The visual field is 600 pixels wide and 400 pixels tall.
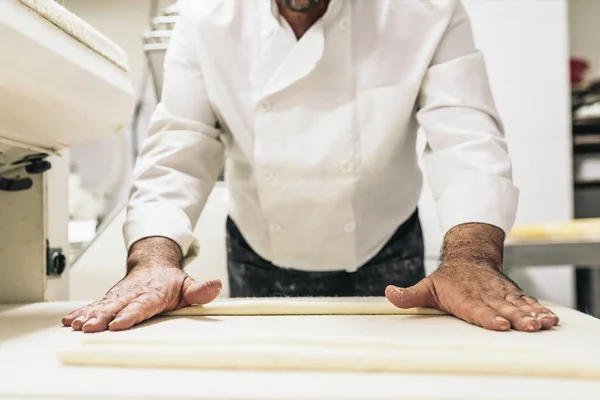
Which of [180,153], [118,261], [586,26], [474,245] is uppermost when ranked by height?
[586,26]

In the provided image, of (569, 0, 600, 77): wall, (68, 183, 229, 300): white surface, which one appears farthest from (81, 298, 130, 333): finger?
(569, 0, 600, 77): wall

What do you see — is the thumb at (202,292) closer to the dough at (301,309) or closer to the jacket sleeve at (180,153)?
the dough at (301,309)

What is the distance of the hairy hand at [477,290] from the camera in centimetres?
67

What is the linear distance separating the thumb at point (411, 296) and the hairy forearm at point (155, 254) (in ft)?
1.20

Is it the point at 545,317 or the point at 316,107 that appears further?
the point at 316,107

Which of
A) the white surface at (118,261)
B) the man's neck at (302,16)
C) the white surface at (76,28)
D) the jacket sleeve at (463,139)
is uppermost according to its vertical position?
the man's neck at (302,16)

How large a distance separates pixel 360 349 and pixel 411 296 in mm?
276

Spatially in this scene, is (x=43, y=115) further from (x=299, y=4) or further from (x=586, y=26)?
(x=586, y=26)

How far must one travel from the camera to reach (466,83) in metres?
1.05

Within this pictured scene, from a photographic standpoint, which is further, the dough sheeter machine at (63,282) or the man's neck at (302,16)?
the man's neck at (302,16)

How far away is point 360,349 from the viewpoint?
514 mm

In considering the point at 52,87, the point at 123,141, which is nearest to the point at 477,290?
the point at 52,87

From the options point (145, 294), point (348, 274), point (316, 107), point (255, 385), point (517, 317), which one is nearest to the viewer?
point (255, 385)

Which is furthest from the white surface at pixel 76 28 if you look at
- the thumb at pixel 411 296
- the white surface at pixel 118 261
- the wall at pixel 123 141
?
the wall at pixel 123 141
